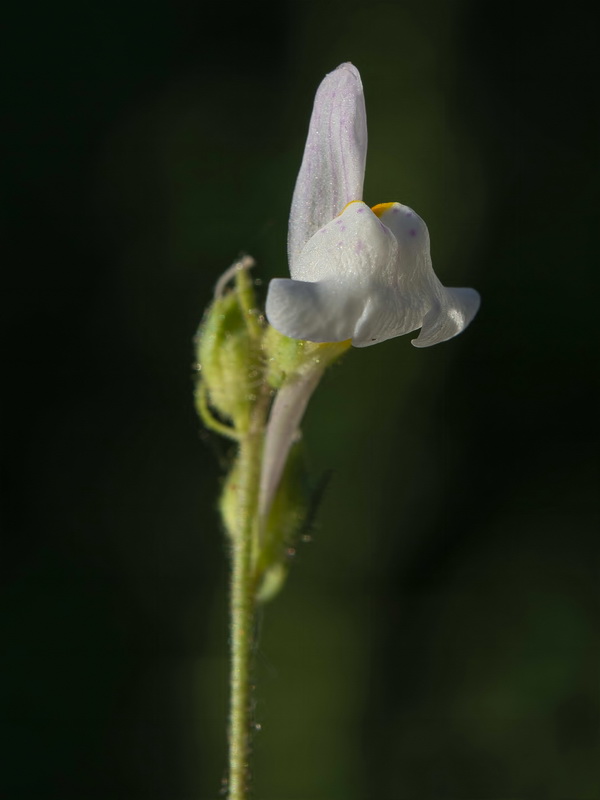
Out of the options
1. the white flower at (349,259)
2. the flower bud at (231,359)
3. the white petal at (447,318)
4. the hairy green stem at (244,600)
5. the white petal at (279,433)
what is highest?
the white flower at (349,259)

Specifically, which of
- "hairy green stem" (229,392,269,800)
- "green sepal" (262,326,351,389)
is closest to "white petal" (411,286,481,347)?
"green sepal" (262,326,351,389)

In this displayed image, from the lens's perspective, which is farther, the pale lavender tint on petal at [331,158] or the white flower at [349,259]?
the pale lavender tint on petal at [331,158]

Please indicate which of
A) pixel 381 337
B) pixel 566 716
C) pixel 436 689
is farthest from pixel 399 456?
pixel 381 337

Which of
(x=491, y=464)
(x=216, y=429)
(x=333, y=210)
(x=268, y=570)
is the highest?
(x=333, y=210)

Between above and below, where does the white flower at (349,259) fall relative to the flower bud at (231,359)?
above

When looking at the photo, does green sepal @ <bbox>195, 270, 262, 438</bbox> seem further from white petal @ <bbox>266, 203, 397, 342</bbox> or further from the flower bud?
white petal @ <bbox>266, 203, 397, 342</bbox>

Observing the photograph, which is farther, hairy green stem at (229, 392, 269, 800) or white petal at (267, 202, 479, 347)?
hairy green stem at (229, 392, 269, 800)

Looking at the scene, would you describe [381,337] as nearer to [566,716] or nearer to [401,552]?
[401,552]

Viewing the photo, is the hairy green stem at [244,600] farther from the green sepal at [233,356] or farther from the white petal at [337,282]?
the white petal at [337,282]

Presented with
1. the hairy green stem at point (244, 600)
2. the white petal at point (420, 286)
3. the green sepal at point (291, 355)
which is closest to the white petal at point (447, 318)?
the white petal at point (420, 286)
